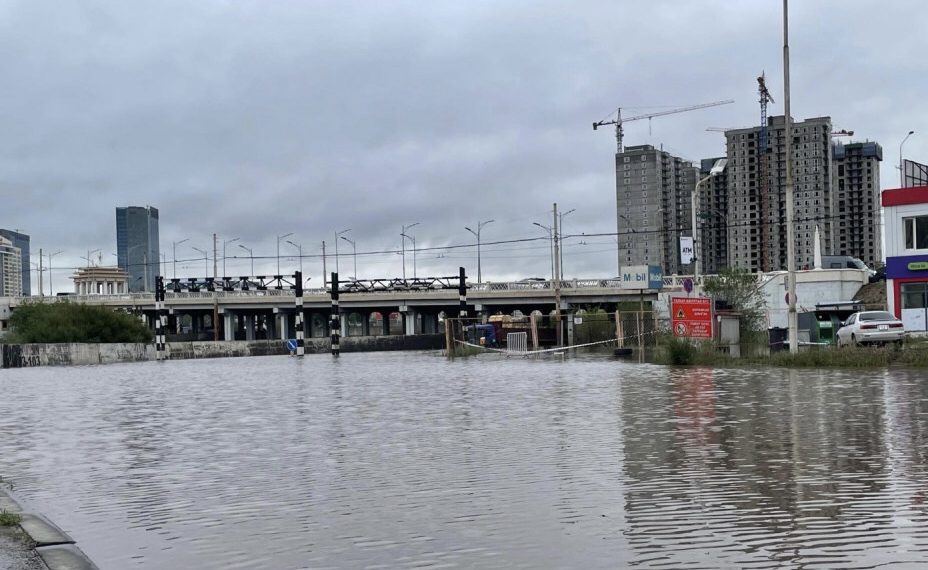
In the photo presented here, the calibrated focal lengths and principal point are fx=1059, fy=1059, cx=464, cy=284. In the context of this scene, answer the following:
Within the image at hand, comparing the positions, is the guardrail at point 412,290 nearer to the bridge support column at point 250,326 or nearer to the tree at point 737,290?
the bridge support column at point 250,326

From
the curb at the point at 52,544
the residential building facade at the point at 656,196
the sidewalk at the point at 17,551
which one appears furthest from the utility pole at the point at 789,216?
the residential building facade at the point at 656,196

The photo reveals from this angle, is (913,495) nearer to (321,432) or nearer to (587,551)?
(587,551)

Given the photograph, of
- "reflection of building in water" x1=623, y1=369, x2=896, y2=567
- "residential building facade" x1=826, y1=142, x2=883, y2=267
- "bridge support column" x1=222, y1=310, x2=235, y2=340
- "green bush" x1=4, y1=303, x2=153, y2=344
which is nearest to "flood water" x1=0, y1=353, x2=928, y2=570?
"reflection of building in water" x1=623, y1=369, x2=896, y2=567

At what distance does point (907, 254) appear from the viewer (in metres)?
52.3

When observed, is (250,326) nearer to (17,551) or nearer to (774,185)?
(774,185)

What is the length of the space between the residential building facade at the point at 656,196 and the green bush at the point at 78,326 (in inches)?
2915

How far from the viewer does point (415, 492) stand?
10938mm

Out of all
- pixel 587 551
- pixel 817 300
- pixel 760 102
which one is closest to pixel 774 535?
pixel 587 551

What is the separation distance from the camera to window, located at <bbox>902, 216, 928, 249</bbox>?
52.6m

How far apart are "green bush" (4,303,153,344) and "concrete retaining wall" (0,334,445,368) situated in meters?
14.7

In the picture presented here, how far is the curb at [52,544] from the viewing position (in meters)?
7.64

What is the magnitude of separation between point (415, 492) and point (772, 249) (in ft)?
474

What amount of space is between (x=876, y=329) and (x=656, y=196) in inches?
5248

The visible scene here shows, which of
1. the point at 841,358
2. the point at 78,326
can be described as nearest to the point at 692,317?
the point at 841,358
